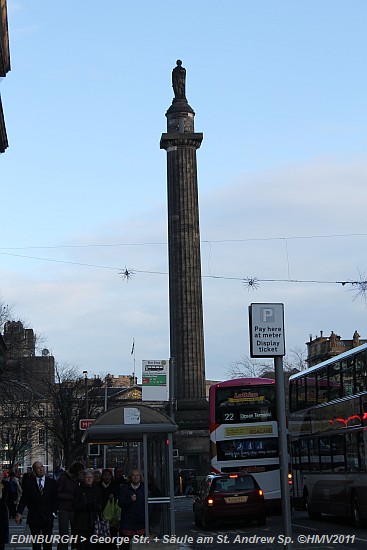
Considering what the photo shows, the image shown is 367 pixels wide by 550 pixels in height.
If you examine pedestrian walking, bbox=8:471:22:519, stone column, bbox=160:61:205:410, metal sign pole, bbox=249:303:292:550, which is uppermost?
stone column, bbox=160:61:205:410

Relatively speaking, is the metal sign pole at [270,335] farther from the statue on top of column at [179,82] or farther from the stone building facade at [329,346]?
the stone building facade at [329,346]

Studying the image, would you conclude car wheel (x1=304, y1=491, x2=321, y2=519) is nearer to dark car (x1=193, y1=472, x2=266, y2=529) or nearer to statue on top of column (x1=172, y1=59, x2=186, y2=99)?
dark car (x1=193, y1=472, x2=266, y2=529)

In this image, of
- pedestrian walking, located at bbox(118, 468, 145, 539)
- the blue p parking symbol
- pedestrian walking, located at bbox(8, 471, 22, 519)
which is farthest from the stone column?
the blue p parking symbol

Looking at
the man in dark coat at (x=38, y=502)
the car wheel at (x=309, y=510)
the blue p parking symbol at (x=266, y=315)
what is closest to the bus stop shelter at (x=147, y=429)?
the man in dark coat at (x=38, y=502)

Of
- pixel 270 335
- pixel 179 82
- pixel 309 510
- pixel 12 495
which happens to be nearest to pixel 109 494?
pixel 270 335

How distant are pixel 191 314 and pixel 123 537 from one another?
5181cm

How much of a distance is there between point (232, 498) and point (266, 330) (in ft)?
46.2

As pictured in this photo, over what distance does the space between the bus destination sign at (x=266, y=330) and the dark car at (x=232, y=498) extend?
13.8m

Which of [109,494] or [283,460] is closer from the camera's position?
[283,460]

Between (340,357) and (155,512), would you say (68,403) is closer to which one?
(340,357)

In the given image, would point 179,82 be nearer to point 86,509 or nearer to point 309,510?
point 309,510

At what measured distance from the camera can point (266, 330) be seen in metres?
14.1

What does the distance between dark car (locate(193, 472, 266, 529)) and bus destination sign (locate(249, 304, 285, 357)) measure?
13.8 m

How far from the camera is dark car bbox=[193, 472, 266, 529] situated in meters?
27.0
